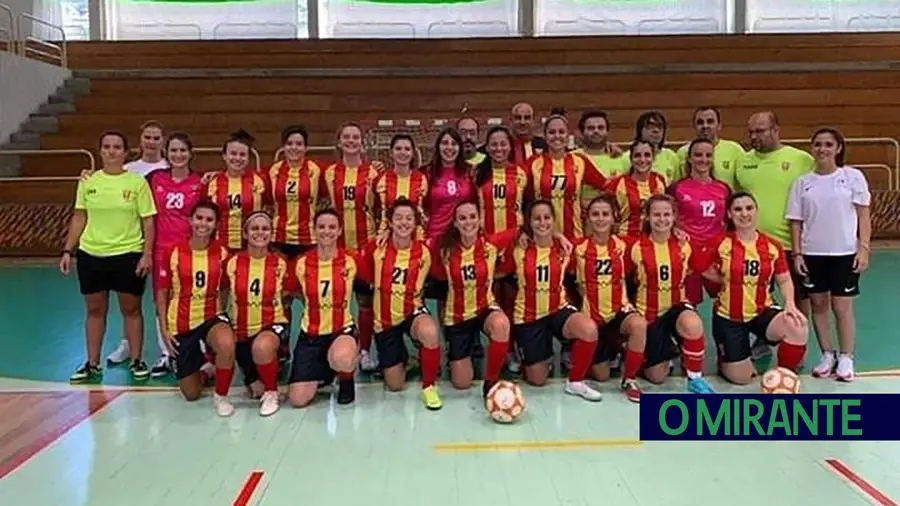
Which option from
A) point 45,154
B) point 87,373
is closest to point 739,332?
point 87,373

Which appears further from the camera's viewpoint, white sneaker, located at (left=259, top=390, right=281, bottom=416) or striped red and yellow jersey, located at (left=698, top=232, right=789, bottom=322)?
striped red and yellow jersey, located at (left=698, top=232, right=789, bottom=322)

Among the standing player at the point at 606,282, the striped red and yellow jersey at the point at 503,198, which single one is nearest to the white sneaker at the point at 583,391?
the standing player at the point at 606,282

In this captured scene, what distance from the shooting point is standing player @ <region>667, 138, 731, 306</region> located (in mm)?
5023

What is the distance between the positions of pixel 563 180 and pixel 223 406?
227 cm

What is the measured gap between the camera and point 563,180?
5082 millimetres

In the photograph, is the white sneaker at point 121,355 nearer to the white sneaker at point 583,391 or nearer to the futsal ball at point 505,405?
the futsal ball at point 505,405

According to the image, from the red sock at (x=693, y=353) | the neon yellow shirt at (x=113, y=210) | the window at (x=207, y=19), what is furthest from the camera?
the window at (x=207, y=19)

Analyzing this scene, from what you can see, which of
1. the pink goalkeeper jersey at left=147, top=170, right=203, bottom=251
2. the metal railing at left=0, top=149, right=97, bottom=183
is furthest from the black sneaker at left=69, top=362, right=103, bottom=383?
the metal railing at left=0, top=149, right=97, bottom=183

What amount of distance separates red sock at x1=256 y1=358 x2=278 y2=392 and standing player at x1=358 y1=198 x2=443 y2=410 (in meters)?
0.59

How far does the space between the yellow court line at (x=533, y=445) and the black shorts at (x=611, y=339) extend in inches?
36.3

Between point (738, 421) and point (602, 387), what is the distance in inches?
41.4

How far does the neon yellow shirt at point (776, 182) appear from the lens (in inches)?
201

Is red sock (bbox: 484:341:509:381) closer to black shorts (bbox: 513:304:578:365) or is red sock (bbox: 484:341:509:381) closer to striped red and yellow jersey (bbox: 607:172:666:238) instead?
black shorts (bbox: 513:304:578:365)

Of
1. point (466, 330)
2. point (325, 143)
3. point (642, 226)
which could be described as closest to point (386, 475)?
point (466, 330)
